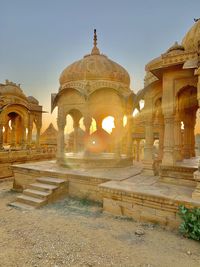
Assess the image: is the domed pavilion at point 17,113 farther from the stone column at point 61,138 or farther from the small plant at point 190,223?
the small plant at point 190,223

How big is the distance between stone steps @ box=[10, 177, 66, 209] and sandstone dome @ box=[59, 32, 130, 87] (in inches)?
243

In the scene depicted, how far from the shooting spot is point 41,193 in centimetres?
716

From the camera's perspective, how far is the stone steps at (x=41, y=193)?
6792 mm

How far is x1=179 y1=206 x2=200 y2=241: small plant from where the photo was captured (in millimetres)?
4371

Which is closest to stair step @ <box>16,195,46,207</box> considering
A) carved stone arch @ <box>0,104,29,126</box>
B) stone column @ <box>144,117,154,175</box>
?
stone column @ <box>144,117,154,175</box>

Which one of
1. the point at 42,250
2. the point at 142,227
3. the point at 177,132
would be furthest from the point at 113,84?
the point at 42,250

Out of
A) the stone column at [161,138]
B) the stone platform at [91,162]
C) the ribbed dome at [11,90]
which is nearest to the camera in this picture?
the stone column at [161,138]

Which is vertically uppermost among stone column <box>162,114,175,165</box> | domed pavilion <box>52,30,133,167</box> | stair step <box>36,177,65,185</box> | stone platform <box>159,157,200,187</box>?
domed pavilion <box>52,30,133,167</box>

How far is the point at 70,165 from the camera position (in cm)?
1010

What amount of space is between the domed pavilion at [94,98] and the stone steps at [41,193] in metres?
2.38

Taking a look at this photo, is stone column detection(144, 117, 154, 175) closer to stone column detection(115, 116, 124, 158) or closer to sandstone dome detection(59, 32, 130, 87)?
stone column detection(115, 116, 124, 158)

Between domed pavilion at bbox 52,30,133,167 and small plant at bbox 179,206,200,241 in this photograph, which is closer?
small plant at bbox 179,206,200,241

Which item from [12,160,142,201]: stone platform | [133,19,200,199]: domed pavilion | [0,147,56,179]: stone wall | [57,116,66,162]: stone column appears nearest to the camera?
[133,19,200,199]: domed pavilion

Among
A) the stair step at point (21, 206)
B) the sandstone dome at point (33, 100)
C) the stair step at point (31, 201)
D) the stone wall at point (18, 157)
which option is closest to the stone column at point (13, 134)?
the sandstone dome at point (33, 100)
